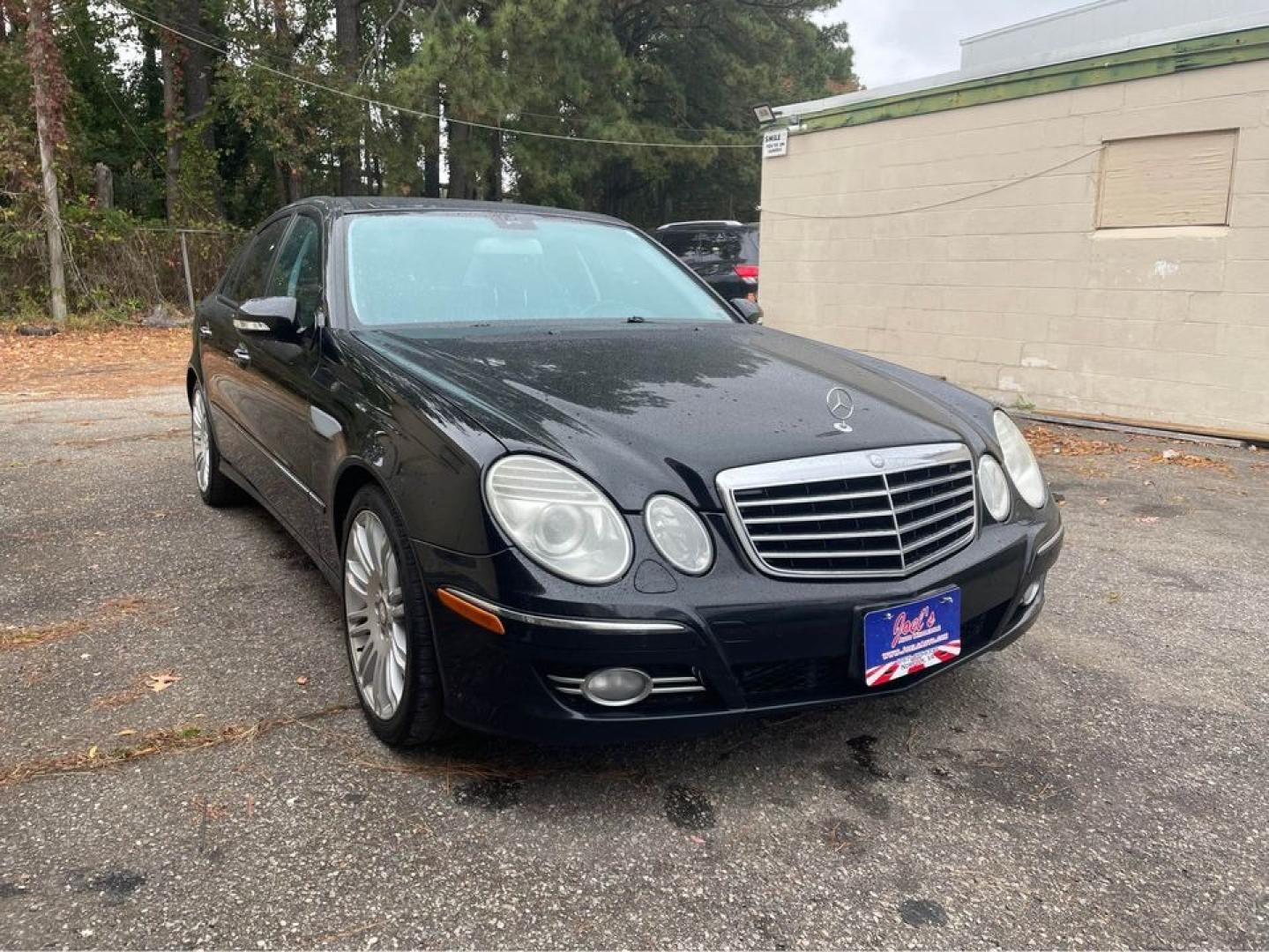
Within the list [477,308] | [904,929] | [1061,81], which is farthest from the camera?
[1061,81]

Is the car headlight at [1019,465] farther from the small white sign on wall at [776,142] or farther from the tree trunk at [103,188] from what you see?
the tree trunk at [103,188]

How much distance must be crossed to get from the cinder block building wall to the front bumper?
6429mm

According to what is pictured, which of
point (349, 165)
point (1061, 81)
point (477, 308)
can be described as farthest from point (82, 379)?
point (349, 165)

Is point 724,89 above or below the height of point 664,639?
above

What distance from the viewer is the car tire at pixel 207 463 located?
Result: 15.8 feet

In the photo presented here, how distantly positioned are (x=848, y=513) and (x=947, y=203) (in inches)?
299

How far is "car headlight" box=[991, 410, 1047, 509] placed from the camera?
288cm

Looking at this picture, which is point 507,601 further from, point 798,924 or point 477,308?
point 477,308

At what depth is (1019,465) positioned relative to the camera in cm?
295

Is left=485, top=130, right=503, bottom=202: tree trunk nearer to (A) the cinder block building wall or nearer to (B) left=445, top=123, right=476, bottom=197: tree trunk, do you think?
(B) left=445, top=123, right=476, bottom=197: tree trunk

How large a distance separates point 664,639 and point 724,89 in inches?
1091

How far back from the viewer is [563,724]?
2201mm

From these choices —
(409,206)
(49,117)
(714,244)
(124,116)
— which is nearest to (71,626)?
(409,206)

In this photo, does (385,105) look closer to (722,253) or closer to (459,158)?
(459,158)
